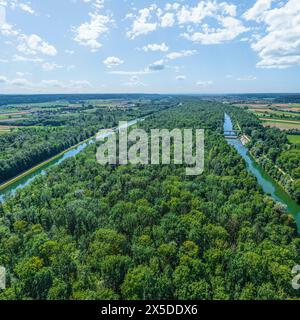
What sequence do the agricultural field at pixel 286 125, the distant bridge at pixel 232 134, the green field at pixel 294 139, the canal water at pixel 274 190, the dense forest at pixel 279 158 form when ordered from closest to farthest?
the canal water at pixel 274 190 < the dense forest at pixel 279 158 < the green field at pixel 294 139 < the distant bridge at pixel 232 134 < the agricultural field at pixel 286 125

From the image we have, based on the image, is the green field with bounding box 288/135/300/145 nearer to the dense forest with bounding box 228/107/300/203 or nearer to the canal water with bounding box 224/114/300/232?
the dense forest with bounding box 228/107/300/203

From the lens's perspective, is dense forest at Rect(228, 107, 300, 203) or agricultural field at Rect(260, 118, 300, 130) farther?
agricultural field at Rect(260, 118, 300, 130)

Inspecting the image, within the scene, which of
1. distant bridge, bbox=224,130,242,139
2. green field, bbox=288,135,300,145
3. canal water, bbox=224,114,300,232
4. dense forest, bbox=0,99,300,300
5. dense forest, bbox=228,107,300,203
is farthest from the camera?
distant bridge, bbox=224,130,242,139

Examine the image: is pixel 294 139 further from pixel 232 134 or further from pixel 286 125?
pixel 286 125

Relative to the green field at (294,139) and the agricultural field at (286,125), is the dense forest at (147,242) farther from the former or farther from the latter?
the agricultural field at (286,125)

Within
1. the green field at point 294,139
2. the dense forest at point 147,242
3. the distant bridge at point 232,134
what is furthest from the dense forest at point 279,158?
the dense forest at point 147,242

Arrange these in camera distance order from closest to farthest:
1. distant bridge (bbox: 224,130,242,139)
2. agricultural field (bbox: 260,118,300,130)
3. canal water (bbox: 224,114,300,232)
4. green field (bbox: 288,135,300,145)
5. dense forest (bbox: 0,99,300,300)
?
dense forest (bbox: 0,99,300,300), canal water (bbox: 224,114,300,232), green field (bbox: 288,135,300,145), distant bridge (bbox: 224,130,242,139), agricultural field (bbox: 260,118,300,130)

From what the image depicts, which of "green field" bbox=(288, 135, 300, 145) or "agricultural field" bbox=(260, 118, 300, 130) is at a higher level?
"agricultural field" bbox=(260, 118, 300, 130)

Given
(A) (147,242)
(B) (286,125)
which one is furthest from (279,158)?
(B) (286,125)

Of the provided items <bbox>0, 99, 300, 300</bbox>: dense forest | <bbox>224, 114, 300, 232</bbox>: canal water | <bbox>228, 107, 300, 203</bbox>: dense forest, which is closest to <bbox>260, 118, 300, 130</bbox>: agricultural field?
<bbox>228, 107, 300, 203</bbox>: dense forest
